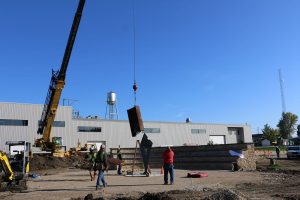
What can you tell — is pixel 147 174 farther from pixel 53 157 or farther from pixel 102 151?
pixel 53 157

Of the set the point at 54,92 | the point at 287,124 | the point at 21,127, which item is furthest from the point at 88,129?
the point at 287,124

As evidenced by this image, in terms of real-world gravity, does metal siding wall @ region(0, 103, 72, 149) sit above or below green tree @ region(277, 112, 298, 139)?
below

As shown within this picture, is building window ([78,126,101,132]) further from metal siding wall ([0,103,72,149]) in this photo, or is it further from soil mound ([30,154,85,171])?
soil mound ([30,154,85,171])

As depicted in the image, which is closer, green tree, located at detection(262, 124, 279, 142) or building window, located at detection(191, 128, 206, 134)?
building window, located at detection(191, 128, 206, 134)

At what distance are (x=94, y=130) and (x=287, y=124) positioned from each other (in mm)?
94433

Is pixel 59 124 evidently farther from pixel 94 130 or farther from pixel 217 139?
pixel 217 139

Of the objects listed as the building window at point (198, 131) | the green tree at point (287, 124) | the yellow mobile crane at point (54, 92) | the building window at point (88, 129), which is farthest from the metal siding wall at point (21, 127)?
the green tree at point (287, 124)

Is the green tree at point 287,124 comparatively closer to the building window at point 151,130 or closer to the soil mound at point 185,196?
the building window at point 151,130

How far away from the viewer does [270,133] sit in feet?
397

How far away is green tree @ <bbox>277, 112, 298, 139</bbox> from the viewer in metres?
→ 134

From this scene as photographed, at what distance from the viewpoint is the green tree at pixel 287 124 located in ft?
440

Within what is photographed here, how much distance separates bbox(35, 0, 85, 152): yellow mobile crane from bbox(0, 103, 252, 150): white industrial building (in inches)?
393

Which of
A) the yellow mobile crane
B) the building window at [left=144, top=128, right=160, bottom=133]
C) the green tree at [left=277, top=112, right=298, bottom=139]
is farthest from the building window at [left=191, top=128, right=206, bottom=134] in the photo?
the green tree at [left=277, top=112, right=298, bottom=139]

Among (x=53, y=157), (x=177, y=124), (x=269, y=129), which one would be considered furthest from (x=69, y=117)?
(x=269, y=129)
